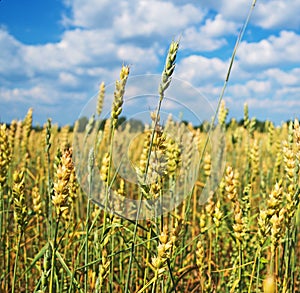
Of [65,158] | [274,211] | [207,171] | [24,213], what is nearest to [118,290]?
[207,171]

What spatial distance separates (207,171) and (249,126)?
986 mm

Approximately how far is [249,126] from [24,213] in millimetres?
1837

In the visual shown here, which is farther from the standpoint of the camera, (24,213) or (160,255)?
(24,213)

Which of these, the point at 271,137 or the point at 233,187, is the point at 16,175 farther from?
the point at 271,137

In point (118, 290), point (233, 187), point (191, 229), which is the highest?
point (233, 187)

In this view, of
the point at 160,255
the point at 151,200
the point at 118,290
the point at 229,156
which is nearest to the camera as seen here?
the point at 160,255

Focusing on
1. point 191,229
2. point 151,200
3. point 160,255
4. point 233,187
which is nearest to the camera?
point 160,255

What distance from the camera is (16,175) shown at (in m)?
1.02

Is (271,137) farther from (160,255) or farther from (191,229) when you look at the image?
(160,255)

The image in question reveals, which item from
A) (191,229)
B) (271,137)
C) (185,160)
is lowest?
(191,229)

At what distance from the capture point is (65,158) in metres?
0.78

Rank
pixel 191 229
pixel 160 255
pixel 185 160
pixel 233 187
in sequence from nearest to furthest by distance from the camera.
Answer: pixel 160 255, pixel 233 187, pixel 185 160, pixel 191 229

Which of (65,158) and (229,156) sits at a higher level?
A: (229,156)

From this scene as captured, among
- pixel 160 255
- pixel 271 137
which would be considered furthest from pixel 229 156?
pixel 160 255
